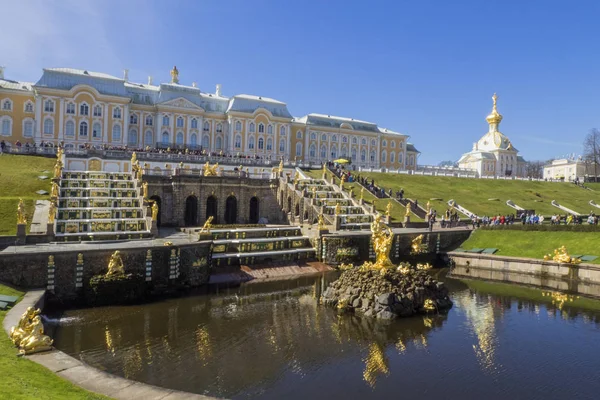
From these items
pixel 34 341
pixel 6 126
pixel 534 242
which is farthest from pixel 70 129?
pixel 534 242

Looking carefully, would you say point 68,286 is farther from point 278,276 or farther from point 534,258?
point 534,258

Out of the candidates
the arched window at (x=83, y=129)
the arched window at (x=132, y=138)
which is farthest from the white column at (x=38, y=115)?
the arched window at (x=132, y=138)

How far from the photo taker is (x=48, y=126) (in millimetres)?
63688

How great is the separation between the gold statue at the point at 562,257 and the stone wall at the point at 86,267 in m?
26.5

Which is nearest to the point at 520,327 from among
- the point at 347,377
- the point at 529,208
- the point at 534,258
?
the point at 347,377

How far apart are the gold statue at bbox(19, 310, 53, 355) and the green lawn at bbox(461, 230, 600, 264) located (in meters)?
34.5

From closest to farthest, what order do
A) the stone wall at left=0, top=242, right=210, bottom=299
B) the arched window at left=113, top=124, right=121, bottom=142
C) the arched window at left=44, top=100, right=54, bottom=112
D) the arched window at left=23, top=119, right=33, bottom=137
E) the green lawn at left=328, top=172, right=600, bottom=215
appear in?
the stone wall at left=0, top=242, right=210, bottom=299 → the green lawn at left=328, top=172, right=600, bottom=215 → the arched window at left=44, top=100, right=54, bottom=112 → the arched window at left=23, top=119, right=33, bottom=137 → the arched window at left=113, top=124, right=121, bottom=142

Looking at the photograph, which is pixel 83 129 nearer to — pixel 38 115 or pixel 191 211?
pixel 38 115

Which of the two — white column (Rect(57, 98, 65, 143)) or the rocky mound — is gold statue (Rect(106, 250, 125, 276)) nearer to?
the rocky mound

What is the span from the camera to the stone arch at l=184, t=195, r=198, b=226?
43531 mm

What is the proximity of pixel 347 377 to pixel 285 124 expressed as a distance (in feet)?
Answer: 230

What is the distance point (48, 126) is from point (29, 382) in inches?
2455

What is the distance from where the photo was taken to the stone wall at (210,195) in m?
42.3

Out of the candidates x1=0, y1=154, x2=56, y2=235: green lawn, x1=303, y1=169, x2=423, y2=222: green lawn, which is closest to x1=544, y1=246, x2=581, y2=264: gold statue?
x1=303, y1=169, x2=423, y2=222: green lawn
